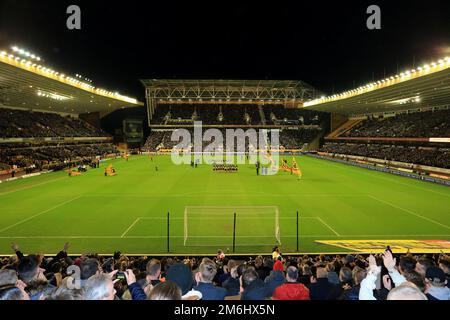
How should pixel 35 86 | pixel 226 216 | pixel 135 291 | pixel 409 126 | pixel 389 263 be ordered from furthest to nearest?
pixel 409 126 < pixel 35 86 < pixel 226 216 < pixel 389 263 < pixel 135 291

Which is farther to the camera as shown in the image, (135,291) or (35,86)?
(35,86)

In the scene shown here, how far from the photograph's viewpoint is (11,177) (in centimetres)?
3628

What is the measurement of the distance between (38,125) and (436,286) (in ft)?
221

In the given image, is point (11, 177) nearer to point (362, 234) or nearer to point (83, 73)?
point (83, 73)

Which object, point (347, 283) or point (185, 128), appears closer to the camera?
point (347, 283)

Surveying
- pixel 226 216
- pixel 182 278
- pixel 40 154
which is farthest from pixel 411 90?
pixel 40 154

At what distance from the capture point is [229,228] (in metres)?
17.8

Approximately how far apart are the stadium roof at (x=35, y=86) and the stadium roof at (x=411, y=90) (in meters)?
40.5

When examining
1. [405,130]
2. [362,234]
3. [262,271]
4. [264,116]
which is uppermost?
[264,116]

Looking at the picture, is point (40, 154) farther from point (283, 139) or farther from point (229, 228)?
point (283, 139)

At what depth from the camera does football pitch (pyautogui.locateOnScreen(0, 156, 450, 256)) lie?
607 inches

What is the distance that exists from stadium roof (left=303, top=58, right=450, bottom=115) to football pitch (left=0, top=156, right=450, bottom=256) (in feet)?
37.5
